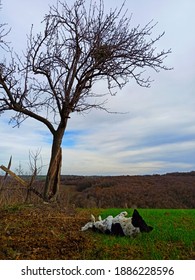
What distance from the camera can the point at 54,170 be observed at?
13.5m

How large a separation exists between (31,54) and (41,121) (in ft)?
8.49

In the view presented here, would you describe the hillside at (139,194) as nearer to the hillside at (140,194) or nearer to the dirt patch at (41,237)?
the hillside at (140,194)

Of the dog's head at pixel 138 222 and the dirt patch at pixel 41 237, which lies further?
the dog's head at pixel 138 222

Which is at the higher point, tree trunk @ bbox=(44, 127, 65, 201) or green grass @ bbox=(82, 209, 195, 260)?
tree trunk @ bbox=(44, 127, 65, 201)

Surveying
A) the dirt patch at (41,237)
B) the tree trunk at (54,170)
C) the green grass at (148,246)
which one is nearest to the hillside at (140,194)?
the tree trunk at (54,170)

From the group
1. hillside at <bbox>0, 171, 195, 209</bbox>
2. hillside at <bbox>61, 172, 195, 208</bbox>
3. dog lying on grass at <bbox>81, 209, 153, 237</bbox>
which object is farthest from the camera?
hillside at <bbox>61, 172, 195, 208</bbox>

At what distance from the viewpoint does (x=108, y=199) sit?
23031mm

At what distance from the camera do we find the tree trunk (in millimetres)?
13280

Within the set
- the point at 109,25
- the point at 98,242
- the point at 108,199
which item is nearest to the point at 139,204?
the point at 108,199

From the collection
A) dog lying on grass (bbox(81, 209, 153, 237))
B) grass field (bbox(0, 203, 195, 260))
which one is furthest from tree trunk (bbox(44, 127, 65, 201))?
dog lying on grass (bbox(81, 209, 153, 237))

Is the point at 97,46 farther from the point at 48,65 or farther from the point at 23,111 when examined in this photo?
the point at 23,111

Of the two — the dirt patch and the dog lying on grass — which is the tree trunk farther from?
the dog lying on grass

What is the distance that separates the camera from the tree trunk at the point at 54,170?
43.6 feet

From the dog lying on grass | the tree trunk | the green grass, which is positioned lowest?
the green grass
